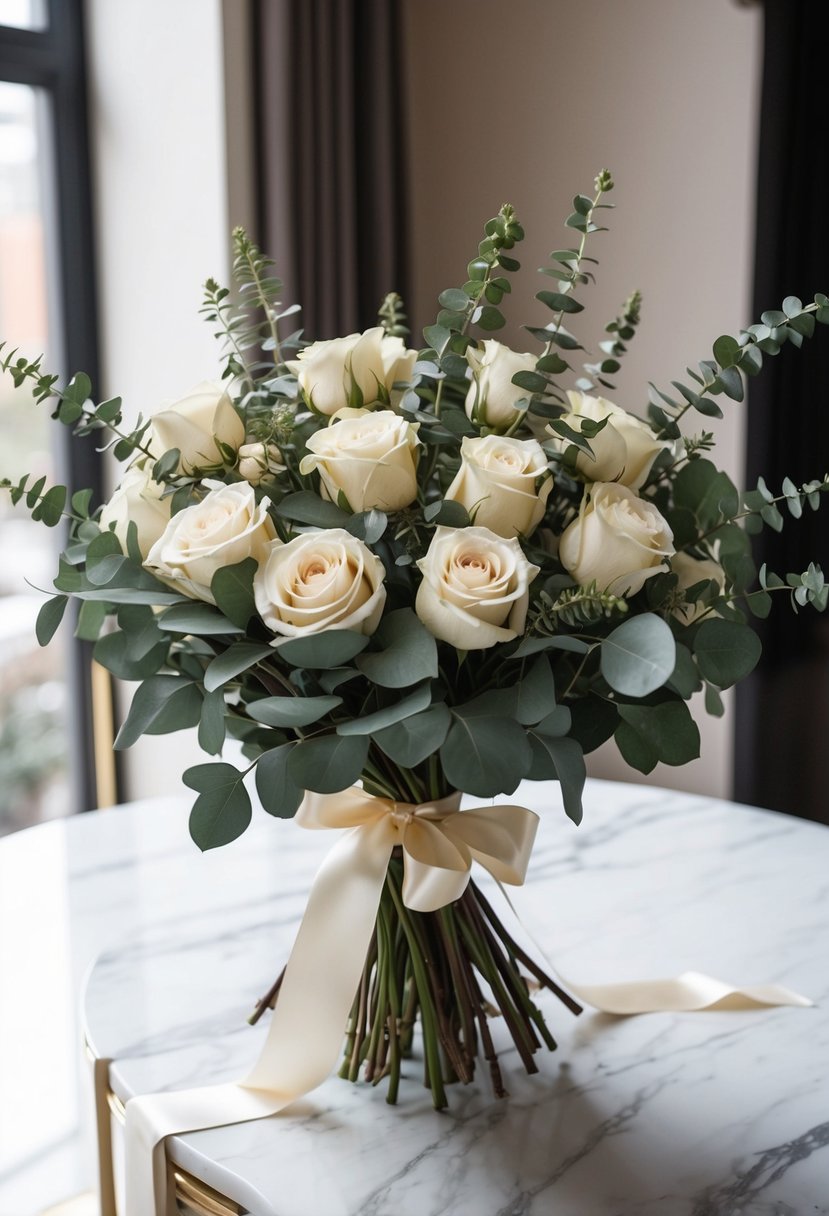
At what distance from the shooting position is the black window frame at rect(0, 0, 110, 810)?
7.82 feet

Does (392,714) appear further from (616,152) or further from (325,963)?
(616,152)

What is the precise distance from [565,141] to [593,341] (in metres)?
0.50

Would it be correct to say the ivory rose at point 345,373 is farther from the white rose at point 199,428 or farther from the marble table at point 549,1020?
the marble table at point 549,1020

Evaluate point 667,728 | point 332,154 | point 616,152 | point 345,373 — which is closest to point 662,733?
point 667,728

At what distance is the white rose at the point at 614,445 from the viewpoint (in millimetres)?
774

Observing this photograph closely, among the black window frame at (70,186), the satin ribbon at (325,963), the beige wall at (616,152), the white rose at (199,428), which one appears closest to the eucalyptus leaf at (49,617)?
the white rose at (199,428)

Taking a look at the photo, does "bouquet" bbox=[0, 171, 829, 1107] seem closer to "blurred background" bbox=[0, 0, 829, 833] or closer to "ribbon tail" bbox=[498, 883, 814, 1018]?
"ribbon tail" bbox=[498, 883, 814, 1018]

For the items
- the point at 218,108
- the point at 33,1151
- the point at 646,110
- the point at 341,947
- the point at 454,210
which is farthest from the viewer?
the point at 454,210

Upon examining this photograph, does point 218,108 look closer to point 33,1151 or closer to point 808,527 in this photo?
point 808,527

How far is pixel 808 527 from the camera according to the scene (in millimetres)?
2455

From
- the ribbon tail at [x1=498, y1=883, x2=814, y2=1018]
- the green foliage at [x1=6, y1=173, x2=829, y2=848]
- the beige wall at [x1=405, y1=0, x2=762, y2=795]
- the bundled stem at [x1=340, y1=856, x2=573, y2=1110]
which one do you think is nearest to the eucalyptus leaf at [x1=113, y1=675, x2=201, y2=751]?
the green foliage at [x1=6, y1=173, x2=829, y2=848]

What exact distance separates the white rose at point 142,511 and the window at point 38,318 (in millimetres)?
1763

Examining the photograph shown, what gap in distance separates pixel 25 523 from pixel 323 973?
193 cm

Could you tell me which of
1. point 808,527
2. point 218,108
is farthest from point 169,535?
point 808,527
